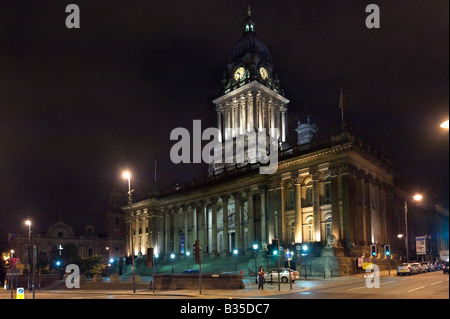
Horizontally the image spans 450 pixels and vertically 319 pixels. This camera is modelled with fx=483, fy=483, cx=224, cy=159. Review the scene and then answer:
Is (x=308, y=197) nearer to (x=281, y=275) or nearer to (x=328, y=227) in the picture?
(x=328, y=227)

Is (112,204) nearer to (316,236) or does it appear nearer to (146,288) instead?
(316,236)

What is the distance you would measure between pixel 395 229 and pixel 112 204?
84152mm

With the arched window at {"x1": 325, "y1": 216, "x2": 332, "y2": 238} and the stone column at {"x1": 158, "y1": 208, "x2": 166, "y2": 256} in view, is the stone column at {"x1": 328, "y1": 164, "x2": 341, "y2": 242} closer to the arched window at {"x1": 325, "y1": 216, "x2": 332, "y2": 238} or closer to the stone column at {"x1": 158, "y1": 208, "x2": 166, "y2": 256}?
the arched window at {"x1": 325, "y1": 216, "x2": 332, "y2": 238}

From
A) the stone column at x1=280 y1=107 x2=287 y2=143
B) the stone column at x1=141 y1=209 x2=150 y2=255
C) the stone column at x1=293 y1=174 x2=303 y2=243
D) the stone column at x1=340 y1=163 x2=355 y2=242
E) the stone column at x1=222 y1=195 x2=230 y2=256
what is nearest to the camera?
the stone column at x1=340 y1=163 x2=355 y2=242

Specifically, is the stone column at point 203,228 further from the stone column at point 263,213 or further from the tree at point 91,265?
the tree at point 91,265

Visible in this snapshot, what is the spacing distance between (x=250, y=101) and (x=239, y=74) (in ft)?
24.7

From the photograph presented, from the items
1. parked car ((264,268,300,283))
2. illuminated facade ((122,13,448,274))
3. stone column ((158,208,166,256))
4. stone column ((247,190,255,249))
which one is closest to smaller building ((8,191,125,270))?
illuminated facade ((122,13,448,274))

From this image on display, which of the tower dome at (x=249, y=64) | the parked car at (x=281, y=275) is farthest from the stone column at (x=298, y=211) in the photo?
the tower dome at (x=249, y=64)

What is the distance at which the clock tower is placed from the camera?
95.1 meters

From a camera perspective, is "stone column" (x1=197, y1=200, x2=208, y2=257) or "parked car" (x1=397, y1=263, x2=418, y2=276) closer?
"parked car" (x1=397, y1=263, x2=418, y2=276)

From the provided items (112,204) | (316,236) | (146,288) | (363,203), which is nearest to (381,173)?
(363,203)
